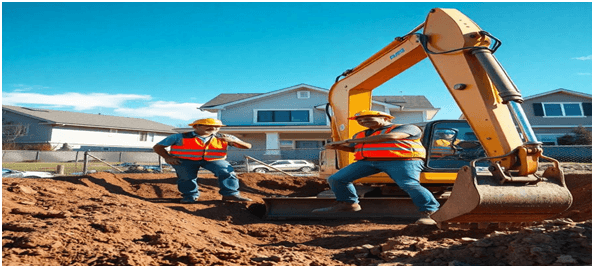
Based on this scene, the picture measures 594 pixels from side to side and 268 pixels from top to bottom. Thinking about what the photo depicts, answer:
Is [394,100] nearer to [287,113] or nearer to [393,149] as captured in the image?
[287,113]

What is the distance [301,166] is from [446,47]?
1386 cm

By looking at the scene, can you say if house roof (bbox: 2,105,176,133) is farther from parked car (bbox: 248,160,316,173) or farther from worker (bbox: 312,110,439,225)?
worker (bbox: 312,110,439,225)

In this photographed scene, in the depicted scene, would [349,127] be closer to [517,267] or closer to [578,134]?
[517,267]

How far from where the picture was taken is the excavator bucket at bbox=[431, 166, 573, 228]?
3523mm

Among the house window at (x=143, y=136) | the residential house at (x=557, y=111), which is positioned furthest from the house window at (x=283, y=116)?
the house window at (x=143, y=136)

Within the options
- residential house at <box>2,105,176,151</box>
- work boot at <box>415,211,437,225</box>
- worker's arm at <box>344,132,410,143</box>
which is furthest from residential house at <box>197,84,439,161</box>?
work boot at <box>415,211,437,225</box>

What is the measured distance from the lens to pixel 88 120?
35.5m

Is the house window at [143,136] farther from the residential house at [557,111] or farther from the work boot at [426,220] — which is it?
the work boot at [426,220]

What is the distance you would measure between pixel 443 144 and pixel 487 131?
1964 mm

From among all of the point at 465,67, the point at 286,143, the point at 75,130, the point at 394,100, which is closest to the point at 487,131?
the point at 465,67

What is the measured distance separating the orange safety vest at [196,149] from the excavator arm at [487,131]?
3.41 metres

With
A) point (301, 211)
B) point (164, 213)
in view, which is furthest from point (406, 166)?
point (164, 213)

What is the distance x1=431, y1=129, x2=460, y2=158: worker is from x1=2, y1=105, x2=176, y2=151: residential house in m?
32.5

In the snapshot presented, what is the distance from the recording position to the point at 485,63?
13.3 feet
